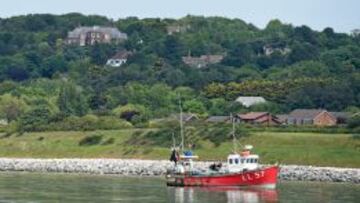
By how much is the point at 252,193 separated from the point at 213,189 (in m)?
4.71

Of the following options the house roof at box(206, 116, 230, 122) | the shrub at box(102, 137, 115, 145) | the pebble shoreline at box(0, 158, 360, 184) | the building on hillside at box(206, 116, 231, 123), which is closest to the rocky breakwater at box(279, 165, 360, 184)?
the pebble shoreline at box(0, 158, 360, 184)

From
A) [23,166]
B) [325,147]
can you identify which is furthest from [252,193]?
[23,166]

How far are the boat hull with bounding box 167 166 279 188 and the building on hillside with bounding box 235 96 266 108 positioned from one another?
225 ft

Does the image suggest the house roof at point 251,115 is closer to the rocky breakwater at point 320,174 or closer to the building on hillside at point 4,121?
the building on hillside at point 4,121

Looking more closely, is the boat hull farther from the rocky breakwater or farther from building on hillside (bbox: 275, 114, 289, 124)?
building on hillside (bbox: 275, 114, 289, 124)

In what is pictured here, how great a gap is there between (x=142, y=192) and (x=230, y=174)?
31.6ft

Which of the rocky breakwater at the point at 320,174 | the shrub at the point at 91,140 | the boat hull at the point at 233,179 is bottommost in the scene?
the shrub at the point at 91,140

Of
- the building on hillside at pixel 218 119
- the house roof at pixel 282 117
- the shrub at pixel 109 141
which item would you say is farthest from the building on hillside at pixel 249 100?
the shrub at pixel 109 141

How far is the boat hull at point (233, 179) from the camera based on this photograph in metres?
83.6

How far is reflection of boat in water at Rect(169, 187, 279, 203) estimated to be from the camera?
73.4 m

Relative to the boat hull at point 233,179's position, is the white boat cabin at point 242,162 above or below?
above

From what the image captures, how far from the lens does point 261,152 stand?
10788 centimetres

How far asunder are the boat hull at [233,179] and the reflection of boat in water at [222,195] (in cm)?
91

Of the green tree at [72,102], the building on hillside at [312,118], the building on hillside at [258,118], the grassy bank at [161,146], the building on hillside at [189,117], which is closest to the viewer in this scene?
the grassy bank at [161,146]
